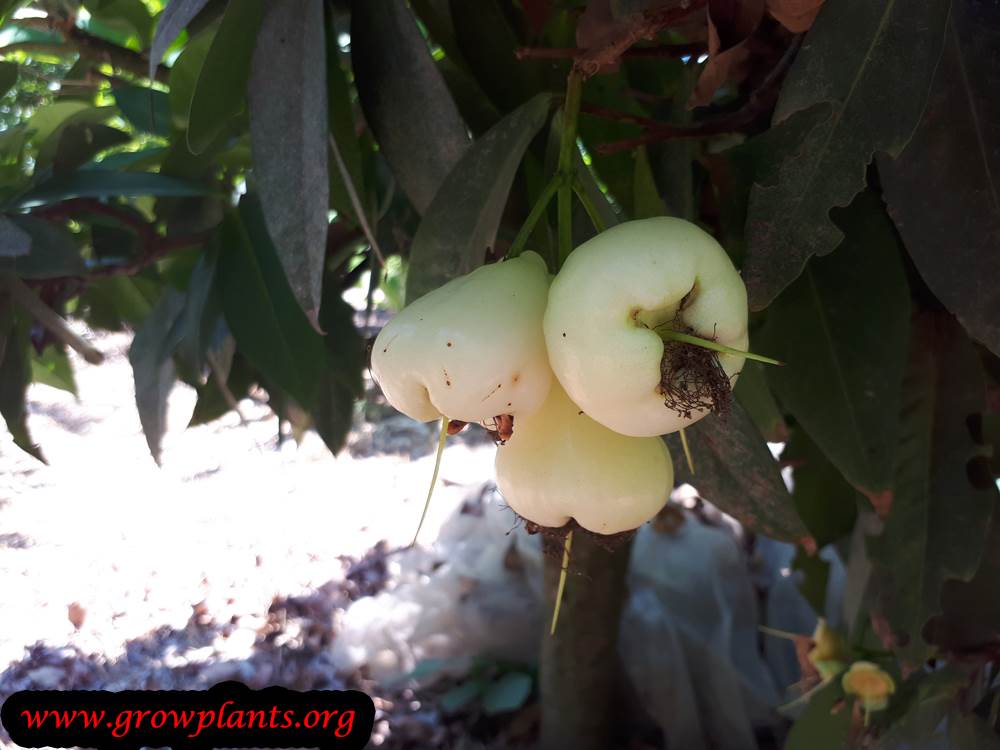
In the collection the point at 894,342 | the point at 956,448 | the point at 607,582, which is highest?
the point at 894,342

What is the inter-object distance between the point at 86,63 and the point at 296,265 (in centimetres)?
53

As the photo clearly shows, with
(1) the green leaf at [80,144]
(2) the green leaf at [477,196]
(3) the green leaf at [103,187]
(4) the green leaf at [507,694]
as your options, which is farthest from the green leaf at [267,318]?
(4) the green leaf at [507,694]

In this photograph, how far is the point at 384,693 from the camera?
4.44 ft

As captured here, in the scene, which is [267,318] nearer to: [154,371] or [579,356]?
[154,371]

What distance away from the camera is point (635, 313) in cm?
27

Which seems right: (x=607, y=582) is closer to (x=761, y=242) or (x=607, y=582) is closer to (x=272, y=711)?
(x=272, y=711)

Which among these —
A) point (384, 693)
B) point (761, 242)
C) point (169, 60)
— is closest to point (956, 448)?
point (761, 242)

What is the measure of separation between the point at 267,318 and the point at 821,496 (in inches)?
20.0

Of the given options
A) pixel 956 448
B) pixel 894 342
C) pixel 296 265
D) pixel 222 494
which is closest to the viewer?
pixel 296 265

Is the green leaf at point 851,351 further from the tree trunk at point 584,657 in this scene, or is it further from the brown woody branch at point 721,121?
the tree trunk at point 584,657

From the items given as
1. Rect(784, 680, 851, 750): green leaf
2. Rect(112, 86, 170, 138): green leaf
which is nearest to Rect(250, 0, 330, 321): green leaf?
Rect(112, 86, 170, 138): green leaf

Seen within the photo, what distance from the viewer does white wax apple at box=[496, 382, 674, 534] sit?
0.31 m

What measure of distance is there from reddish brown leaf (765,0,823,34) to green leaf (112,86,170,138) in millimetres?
523

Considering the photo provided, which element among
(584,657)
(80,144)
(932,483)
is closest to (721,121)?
(932,483)
